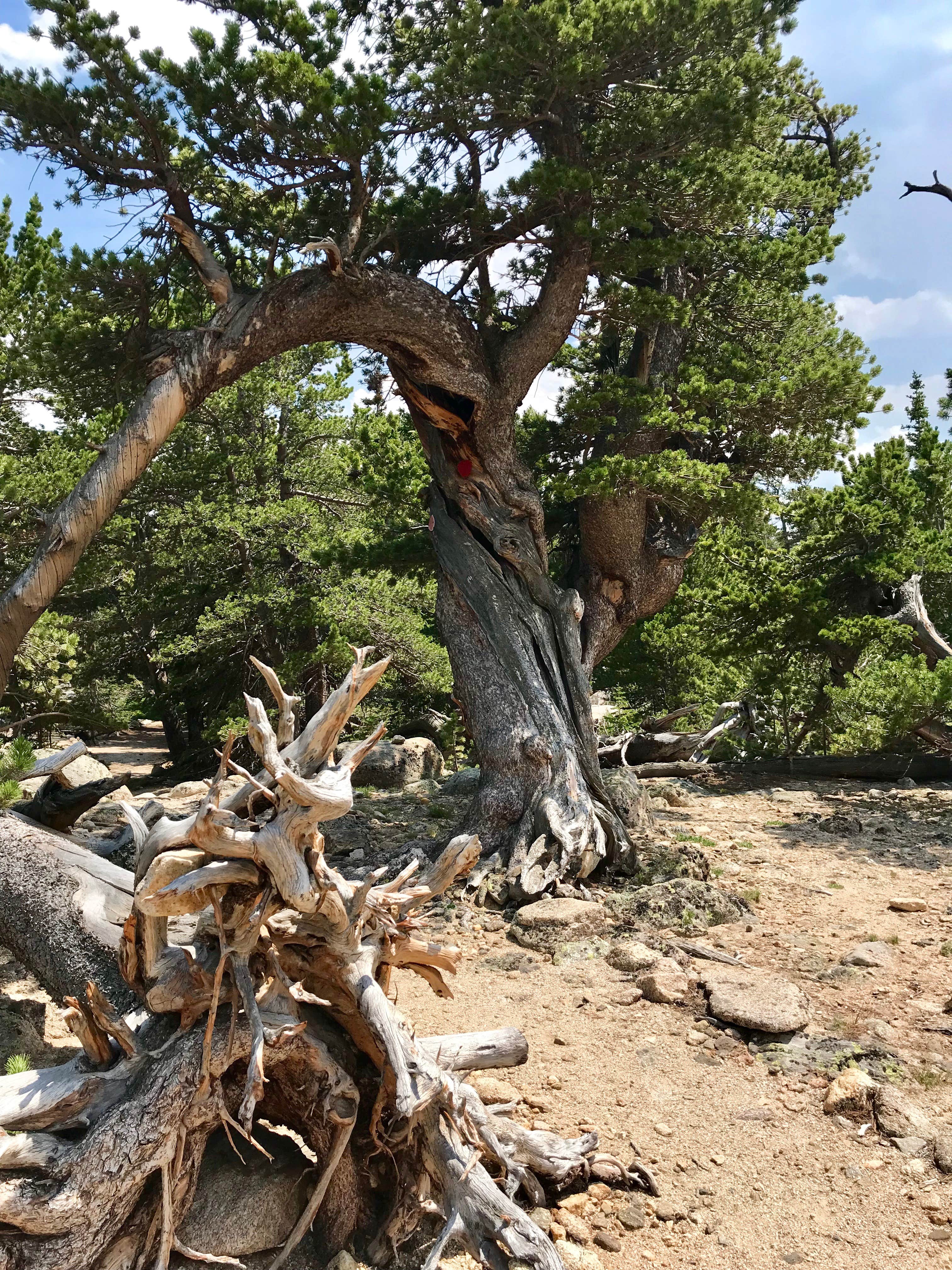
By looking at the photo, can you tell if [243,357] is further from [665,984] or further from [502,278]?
[665,984]

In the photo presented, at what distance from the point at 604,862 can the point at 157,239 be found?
20.4ft

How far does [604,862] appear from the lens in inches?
281

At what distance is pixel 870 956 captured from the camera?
533 cm

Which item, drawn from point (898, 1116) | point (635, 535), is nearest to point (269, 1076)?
point (898, 1116)

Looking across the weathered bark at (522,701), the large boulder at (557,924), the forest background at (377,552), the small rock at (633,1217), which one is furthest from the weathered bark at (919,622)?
the small rock at (633,1217)

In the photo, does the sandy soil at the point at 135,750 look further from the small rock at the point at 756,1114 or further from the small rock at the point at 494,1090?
the small rock at the point at 756,1114

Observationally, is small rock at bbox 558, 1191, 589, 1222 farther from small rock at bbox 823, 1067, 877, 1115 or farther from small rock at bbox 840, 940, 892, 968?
small rock at bbox 840, 940, 892, 968

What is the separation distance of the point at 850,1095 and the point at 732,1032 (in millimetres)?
752

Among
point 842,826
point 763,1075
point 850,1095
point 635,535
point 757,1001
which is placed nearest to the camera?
point 850,1095

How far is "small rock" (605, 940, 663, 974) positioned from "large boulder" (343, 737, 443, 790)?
582 centimetres

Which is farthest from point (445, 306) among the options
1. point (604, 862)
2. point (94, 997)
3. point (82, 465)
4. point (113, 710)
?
point (113, 710)

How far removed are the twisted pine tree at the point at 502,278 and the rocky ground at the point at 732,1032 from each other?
92 centimetres

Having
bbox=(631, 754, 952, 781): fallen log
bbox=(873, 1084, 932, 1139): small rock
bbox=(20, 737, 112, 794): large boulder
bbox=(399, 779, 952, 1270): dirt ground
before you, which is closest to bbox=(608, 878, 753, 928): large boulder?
bbox=(399, 779, 952, 1270): dirt ground

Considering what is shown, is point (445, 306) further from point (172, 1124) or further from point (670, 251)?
point (172, 1124)
